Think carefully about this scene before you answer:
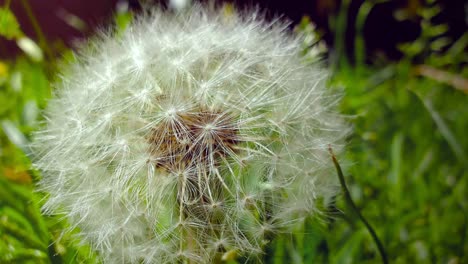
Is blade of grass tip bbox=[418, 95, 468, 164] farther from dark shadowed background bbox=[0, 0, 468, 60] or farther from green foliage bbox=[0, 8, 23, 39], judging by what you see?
dark shadowed background bbox=[0, 0, 468, 60]

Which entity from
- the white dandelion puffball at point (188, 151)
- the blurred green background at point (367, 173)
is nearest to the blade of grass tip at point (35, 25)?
the blurred green background at point (367, 173)

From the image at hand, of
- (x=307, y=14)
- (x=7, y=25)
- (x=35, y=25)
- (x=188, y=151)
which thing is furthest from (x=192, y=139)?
(x=307, y=14)

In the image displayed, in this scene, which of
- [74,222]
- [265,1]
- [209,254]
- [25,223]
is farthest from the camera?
[265,1]

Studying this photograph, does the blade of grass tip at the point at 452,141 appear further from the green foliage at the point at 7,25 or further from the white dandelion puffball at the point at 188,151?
the green foliage at the point at 7,25

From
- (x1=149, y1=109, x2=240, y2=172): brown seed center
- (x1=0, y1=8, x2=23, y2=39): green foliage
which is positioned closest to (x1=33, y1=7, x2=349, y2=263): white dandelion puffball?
(x1=149, y1=109, x2=240, y2=172): brown seed center

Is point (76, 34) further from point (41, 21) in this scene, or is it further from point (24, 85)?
point (24, 85)

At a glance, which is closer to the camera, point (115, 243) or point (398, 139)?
point (115, 243)

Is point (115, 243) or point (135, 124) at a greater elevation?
point (135, 124)

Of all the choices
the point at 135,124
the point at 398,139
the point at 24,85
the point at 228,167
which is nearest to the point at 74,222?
the point at 135,124
